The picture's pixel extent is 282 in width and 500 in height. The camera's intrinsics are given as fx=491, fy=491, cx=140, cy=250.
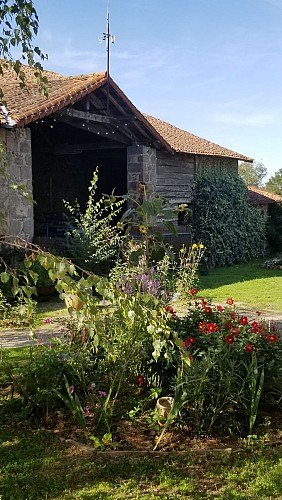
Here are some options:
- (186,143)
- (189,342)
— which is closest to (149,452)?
(189,342)

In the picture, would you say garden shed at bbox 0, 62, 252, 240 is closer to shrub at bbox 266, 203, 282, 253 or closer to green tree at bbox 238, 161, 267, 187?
shrub at bbox 266, 203, 282, 253

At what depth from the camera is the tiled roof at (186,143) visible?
1453 centimetres

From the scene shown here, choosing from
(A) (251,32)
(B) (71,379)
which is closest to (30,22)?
(B) (71,379)

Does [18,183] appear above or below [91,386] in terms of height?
above

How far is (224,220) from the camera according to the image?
15641 millimetres

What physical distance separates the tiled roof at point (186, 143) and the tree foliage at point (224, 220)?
79 cm

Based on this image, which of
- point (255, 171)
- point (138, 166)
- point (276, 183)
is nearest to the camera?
point (138, 166)

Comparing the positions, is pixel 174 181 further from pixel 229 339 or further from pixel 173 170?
pixel 229 339

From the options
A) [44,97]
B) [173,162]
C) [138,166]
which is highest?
[44,97]

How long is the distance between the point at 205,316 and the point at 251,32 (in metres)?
6.97

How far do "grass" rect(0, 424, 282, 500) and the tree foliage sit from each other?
38.7 feet

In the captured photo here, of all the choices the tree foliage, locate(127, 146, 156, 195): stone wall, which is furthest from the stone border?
the tree foliage

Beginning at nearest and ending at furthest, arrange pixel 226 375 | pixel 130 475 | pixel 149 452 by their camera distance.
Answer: pixel 130 475
pixel 149 452
pixel 226 375

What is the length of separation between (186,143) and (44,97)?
23.9ft
